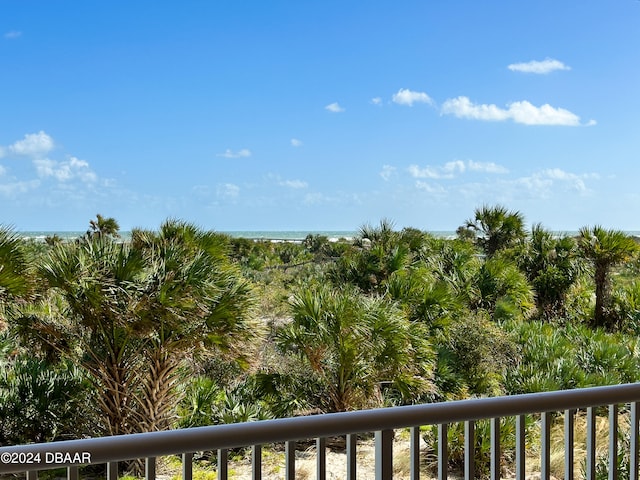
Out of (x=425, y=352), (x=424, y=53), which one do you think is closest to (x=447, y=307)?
(x=425, y=352)

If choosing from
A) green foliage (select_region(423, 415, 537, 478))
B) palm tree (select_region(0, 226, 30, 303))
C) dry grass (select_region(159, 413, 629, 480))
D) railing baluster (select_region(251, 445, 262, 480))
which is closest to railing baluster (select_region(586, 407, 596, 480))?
railing baluster (select_region(251, 445, 262, 480))

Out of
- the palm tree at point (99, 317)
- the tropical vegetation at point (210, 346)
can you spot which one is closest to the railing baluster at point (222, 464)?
the tropical vegetation at point (210, 346)

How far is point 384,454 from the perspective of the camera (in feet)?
3.75

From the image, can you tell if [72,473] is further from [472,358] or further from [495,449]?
[472,358]

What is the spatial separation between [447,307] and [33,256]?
4.52m

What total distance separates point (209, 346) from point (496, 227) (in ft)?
25.5

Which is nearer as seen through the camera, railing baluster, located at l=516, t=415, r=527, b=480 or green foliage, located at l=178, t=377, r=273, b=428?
railing baluster, located at l=516, t=415, r=527, b=480

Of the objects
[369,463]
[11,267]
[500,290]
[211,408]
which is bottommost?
[369,463]

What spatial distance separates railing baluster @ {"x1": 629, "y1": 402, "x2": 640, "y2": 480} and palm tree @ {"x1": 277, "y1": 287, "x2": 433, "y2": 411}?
394 cm

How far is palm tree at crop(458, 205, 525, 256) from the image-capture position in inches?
442

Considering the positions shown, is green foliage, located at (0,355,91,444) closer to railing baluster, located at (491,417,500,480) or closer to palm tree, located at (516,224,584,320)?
railing baluster, located at (491,417,500,480)

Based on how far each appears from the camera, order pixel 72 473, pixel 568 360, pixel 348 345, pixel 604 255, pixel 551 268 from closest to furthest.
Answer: pixel 72 473 → pixel 348 345 → pixel 568 360 → pixel 604 255 → pixel 551 268

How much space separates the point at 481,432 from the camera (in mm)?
4098

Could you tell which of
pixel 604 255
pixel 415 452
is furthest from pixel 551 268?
pixel 415 452
